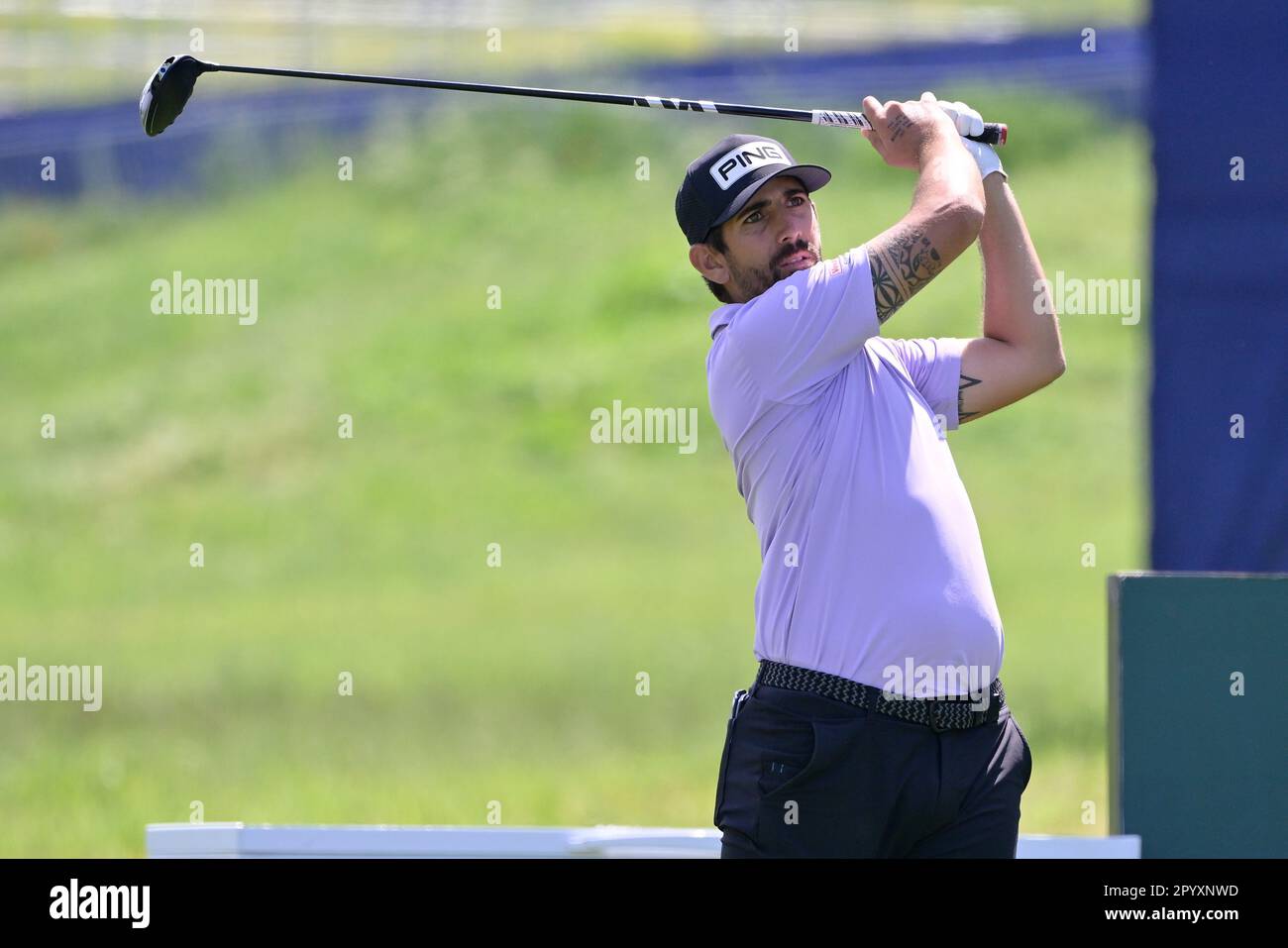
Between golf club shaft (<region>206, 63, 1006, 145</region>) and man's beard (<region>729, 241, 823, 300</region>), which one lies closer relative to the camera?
man's beard (<region>729, 241, 823, 300</region>)

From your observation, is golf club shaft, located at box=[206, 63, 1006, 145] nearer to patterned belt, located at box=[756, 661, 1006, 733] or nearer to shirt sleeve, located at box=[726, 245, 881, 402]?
shirt sleeve, located at box=[726, 245, 881, 402]

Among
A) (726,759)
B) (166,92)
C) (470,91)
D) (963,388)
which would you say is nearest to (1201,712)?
(963,388)

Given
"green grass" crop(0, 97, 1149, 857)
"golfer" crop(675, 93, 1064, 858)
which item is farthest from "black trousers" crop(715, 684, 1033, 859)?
"green grass" crop(0, 97, 1149, 857)

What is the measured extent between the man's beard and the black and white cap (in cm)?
11

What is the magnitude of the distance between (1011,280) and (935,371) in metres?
0.27

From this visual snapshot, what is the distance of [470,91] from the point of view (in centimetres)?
440

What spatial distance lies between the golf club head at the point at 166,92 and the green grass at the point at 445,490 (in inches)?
116

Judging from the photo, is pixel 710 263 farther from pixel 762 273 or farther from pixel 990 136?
pixel 990 136

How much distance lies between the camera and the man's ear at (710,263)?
3.86 m

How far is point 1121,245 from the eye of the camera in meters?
20.4

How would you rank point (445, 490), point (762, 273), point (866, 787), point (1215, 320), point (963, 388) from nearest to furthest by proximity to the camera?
1. point (866, 787)
2. point (762, 273)
3. point (963, 388)
4. point (1215, 320)
5. point (445, 490)

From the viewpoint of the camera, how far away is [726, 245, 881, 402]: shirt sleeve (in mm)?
3514

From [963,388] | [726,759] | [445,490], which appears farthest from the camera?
[445,490]

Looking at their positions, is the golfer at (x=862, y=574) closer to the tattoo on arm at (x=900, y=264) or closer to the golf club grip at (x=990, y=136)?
the tattoo on arm at (x=900, y=264)
